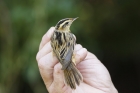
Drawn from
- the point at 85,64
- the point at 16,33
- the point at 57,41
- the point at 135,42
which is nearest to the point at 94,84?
the point at 85,64

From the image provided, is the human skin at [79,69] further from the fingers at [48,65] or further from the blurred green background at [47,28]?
the blurred green background at [47,28]

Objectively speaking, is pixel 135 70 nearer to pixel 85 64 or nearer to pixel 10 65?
pixel 10 65

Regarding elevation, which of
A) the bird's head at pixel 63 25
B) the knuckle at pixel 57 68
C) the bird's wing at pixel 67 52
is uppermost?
the bird's head at pixel 63 25

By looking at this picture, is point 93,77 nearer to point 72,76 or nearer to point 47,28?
point 72,76

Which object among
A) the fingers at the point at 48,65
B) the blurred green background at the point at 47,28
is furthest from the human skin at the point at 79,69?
the blurred green background at the point at 47,28

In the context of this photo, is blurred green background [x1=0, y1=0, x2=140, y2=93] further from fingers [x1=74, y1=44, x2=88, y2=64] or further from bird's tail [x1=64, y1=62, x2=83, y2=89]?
bird's tail [x1=64, y1=62, x2=83, y2=89]

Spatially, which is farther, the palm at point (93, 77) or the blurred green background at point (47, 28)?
the blurred green background at point (47, 28)
